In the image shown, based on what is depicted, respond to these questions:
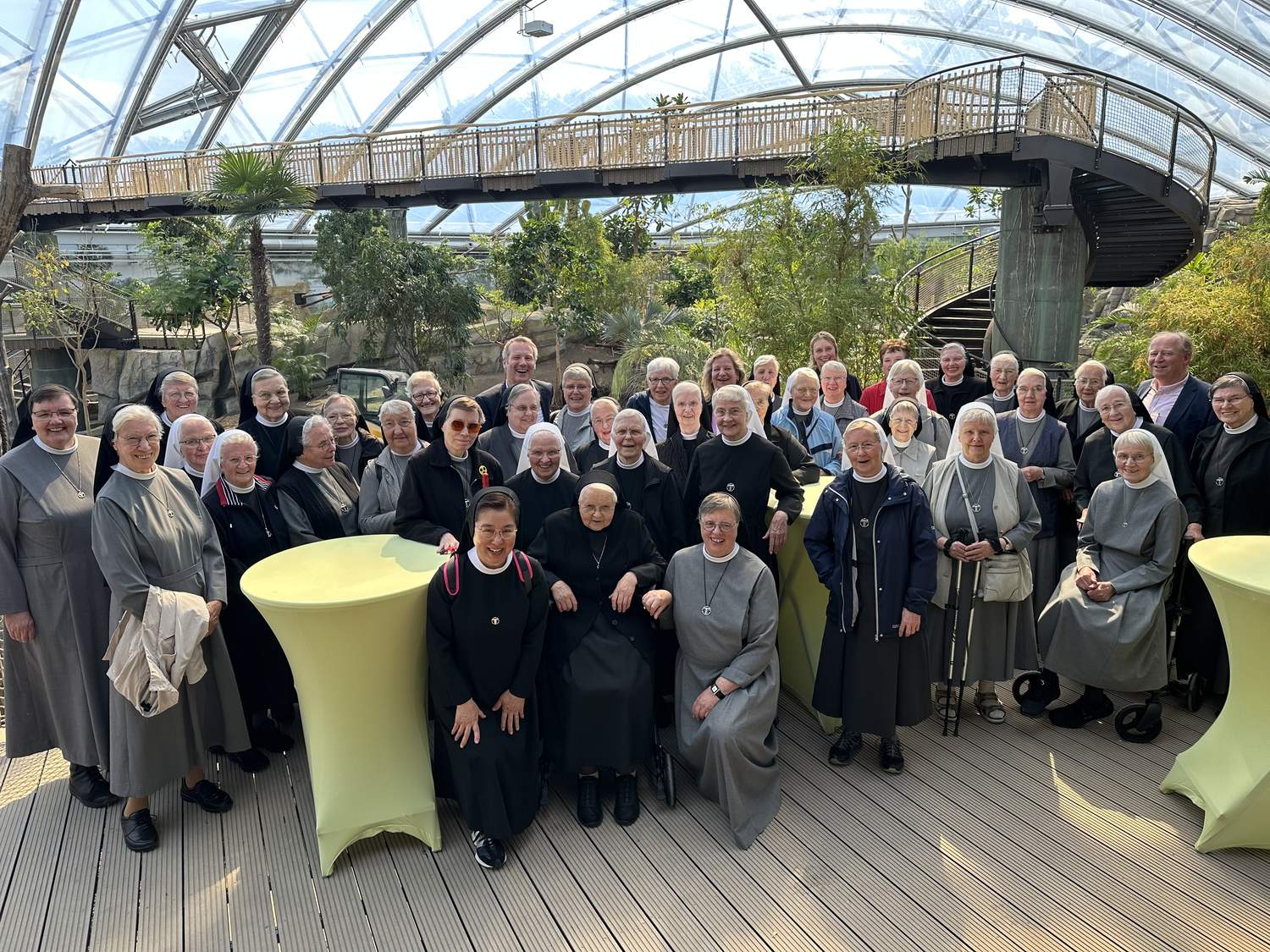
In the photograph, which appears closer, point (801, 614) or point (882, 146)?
point (801, 614)

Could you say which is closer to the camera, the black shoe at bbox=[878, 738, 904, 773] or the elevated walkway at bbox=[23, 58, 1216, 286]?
the black shoe at bbox=[878, 738, 904, 773]

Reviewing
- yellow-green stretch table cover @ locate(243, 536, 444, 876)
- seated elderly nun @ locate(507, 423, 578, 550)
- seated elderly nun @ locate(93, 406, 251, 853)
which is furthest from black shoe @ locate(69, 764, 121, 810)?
seated elderly nun @ locate(507, 423, 578, 550)

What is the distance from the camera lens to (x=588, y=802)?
4.01 metres

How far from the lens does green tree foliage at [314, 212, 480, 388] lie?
1827 centimetres

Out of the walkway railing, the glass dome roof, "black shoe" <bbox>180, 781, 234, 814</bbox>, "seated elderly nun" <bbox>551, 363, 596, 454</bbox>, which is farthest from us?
the glass dome roof

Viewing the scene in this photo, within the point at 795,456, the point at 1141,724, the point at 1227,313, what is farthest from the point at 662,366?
the point at 1227,313

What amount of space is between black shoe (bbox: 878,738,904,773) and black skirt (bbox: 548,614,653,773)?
128cm

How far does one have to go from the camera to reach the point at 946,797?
4.14 m

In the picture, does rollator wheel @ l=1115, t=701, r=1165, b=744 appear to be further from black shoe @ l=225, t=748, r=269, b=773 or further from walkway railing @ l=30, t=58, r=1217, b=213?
walkway railing @ l=30, t=58, r=1217, b=213

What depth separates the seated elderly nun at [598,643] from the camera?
3.94 meters

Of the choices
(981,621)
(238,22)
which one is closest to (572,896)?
(981,621)

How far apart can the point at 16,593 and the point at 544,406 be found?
359 cm

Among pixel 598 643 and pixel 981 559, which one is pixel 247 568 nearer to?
pixel 598 643

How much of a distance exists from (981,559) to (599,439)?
2.32 meters
